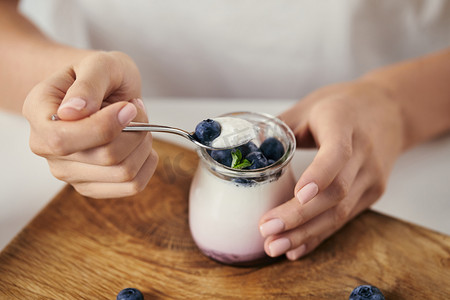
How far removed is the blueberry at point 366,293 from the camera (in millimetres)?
692

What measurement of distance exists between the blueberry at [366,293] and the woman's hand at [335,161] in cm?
11

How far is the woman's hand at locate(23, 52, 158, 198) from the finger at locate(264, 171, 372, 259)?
0.77 feet

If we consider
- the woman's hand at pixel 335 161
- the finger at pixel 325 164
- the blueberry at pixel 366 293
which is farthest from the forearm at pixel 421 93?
the blueberry at pixel 366 293

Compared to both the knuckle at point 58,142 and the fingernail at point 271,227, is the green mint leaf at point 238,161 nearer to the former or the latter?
the fingernail at point 271,227

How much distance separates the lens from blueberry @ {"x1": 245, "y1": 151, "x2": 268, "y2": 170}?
0.70 meters

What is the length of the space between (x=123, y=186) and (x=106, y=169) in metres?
0.05

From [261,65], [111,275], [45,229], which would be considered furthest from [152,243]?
[261,65]

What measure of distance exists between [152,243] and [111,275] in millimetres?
97

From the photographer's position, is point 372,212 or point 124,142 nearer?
point 124,142

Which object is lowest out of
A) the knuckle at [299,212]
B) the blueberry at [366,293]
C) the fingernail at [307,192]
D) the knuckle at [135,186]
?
the blueberry at [366,293]

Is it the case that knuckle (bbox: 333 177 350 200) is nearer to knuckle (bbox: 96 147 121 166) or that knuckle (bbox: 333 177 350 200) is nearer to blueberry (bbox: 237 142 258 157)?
blueberry (bbox: 237 142 258 157)

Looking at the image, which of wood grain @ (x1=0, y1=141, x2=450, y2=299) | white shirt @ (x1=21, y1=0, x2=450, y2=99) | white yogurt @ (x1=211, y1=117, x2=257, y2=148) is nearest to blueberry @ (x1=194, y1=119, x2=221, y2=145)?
white yogurt @ (x1=211, y1=117, x2=257, y2=148)

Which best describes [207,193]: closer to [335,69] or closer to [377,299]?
[377,299]

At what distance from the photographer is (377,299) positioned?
2.26ft
